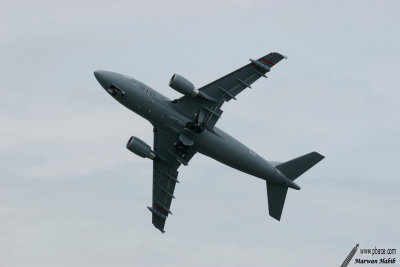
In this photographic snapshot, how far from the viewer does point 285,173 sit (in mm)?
77250

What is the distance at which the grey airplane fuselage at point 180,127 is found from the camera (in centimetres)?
7238

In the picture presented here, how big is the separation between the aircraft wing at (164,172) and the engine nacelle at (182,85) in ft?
21.0

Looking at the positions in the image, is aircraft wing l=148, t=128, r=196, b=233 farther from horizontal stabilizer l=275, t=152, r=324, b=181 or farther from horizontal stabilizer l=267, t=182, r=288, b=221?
horizontal stabilizer l=275, t=152, r=324, b=181

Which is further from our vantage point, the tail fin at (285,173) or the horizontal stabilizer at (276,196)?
the horizontal stabilizer at (276,196)

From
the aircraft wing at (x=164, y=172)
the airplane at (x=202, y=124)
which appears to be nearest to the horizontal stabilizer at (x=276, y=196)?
the airplane at (x=202, y=124)

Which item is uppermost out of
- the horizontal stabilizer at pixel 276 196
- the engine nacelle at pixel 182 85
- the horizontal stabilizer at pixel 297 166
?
the engine nacelle at pixel 182 85

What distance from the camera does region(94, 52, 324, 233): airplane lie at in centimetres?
7231

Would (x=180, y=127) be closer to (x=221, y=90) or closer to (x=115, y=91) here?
(x=221, y=90)

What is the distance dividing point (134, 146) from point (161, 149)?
3887 mm

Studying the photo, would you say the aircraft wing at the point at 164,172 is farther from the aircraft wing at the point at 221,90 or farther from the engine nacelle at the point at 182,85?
the engine nacelle at the point at 182,85

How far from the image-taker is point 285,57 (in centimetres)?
7100

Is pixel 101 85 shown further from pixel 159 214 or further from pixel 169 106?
pixel 159 214

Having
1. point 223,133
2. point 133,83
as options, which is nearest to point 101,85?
point 133,83

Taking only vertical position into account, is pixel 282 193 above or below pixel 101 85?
below
